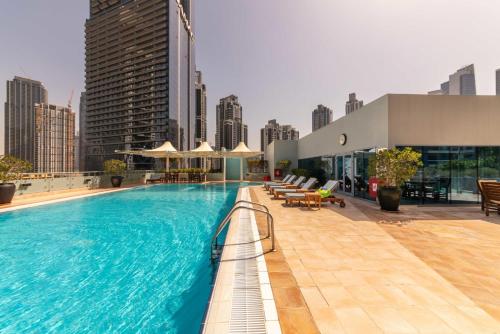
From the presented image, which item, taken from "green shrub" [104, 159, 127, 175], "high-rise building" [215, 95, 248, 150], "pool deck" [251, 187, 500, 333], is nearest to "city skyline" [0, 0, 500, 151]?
"pool deck" [251, 187, 500, 333]

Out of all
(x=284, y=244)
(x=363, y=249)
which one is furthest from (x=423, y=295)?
(x=284, y=244)

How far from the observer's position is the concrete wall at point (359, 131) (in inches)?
329

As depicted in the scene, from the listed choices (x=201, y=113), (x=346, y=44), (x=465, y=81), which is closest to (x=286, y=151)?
(x=346, y=44)

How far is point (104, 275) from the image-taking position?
12.3 feet

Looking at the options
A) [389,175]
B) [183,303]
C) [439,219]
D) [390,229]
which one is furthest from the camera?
[389,175]

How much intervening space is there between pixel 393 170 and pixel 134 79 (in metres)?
83.0

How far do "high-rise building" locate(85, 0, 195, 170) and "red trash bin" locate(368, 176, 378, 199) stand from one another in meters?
65.0

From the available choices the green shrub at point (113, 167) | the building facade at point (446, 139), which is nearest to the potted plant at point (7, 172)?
the green shrub at point (113, 167)

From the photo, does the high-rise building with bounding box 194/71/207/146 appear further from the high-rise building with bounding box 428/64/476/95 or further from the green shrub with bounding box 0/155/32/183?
the high-rise building with bounding box 428/64/476/95

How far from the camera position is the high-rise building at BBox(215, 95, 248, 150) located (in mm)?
95488

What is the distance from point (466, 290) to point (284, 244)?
2454mm

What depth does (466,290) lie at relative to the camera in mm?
2584

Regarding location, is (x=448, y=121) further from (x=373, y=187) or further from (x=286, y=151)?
(x=286, y=151)

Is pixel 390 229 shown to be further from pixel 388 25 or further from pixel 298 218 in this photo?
pixel 388 25
